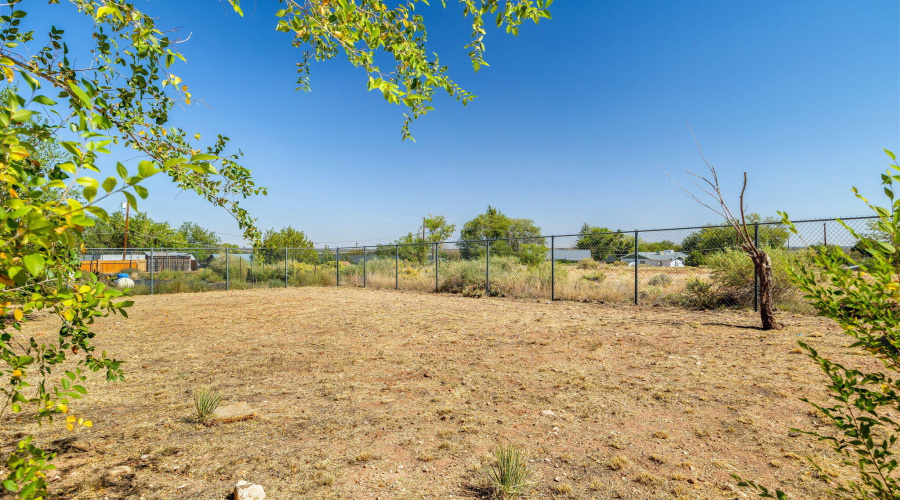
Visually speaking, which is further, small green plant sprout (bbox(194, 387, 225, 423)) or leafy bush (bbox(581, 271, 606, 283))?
leafy bush (bbox(581, 271, 606, 283))

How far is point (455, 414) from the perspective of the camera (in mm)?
3502

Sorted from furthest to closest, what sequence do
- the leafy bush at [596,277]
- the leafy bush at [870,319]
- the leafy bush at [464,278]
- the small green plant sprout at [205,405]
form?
the leafy bush at [464,278]
the leafy bush at [596,277]
the small green plant sprout at [205,405]
the leafy bush at [870,319]

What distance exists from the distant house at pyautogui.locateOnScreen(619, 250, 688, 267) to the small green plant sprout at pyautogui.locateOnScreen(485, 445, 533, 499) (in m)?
9.11

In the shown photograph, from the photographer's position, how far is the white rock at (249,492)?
7.43 ft

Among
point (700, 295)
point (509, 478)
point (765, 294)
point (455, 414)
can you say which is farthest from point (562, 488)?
point (700, 295)

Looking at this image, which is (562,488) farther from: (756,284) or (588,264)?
(588,264)

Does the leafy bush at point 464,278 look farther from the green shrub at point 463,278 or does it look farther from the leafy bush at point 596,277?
the leafy bush at point 596,277

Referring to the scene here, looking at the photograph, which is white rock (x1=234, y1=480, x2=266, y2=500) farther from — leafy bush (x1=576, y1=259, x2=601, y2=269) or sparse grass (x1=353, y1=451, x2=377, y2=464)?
leafy bush (x1=576, y1=259, x2=601, y2=269)

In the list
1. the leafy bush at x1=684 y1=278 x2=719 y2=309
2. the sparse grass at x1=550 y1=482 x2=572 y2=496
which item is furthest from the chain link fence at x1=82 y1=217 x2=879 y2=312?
the sparse grass at x1=550 y1=482 x2=572 y2=496

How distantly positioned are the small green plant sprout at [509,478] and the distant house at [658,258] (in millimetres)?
9108

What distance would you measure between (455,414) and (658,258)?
9.36 meters

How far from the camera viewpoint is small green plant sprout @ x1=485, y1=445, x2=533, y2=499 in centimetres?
230

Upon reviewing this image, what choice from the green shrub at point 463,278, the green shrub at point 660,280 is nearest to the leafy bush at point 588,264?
the green shrub at point 660,280

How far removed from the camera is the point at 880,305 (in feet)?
4.82
